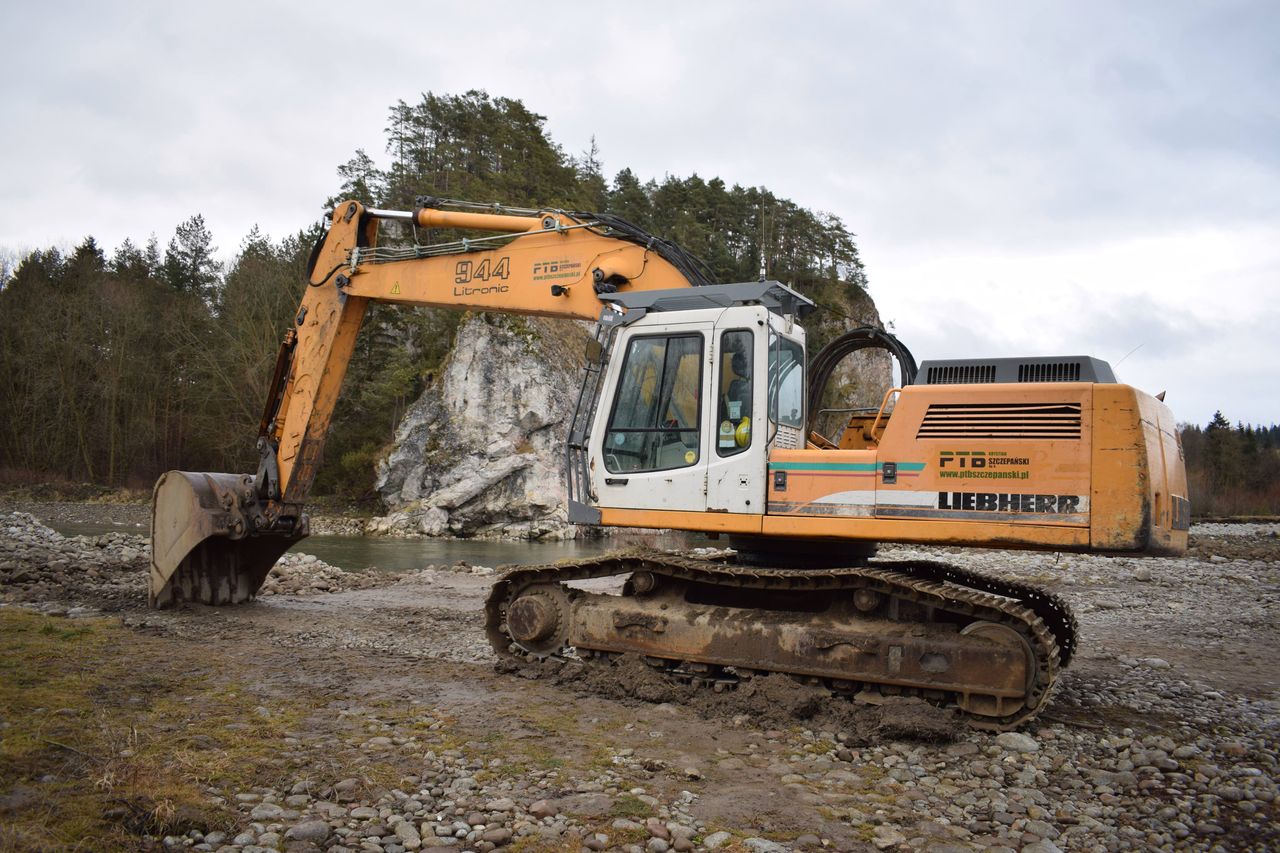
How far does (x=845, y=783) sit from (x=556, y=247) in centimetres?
545

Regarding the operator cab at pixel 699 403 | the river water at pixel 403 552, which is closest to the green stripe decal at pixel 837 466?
the operator cab at pixel 699 403

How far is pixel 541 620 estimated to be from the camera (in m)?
6.94

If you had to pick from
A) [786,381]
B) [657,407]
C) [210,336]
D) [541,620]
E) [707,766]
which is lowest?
[707,766]

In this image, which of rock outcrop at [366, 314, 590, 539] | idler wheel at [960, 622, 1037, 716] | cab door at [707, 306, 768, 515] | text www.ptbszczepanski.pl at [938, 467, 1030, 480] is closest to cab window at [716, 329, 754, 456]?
cab door at [707, 306, 768, 515]

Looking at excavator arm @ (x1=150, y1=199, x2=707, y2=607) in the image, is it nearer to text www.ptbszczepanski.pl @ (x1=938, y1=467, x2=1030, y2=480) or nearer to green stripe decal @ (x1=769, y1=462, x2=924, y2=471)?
green stripe decal @ (x1=769, y1=462, x2=924, y2=471)

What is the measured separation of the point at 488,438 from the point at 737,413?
1242 inches

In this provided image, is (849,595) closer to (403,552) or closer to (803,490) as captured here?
(803,490)

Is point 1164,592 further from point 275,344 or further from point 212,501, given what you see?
point 275,344

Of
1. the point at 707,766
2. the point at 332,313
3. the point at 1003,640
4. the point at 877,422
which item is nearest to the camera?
the point at 707,766

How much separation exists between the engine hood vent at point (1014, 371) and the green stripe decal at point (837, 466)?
64cm

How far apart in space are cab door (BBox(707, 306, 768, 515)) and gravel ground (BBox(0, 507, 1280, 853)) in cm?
149

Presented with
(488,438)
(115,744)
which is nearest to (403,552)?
(488,438)

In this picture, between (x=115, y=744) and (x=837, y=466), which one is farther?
(x=837, y=466)

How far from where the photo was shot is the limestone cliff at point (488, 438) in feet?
115
